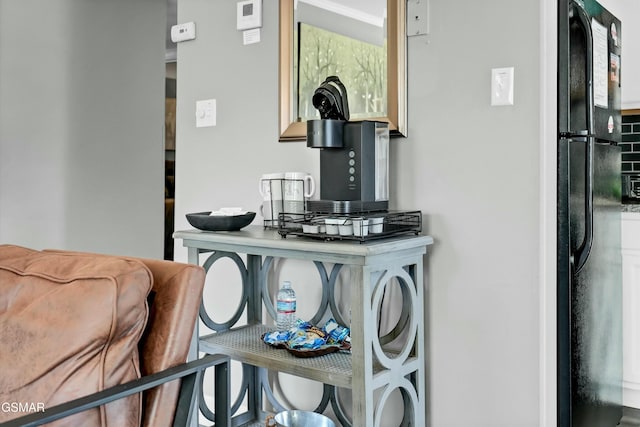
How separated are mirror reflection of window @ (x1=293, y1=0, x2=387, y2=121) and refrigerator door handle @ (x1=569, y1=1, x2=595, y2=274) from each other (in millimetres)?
653

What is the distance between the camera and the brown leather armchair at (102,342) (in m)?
1.20

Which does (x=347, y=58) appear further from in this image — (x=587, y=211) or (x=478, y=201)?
(x=587, y=211)

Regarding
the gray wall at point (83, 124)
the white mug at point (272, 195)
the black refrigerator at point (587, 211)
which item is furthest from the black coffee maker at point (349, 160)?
the gray wall at point (83, 124)

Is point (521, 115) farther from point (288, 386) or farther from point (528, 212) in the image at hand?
point (288, 386)

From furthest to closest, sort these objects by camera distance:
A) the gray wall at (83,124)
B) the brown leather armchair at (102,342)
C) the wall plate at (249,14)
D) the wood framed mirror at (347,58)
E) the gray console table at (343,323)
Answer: the gray wall at (83,124)
the wall plate at (249,14)
the wood framed mirror at (347,58)
the gray console table at (343,323)
the brown leather armchair at (102,342)

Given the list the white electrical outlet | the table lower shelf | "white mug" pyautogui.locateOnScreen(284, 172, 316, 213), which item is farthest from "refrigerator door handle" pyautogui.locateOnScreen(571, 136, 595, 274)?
the white electrical outlet

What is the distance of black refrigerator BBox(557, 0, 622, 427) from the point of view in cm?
184

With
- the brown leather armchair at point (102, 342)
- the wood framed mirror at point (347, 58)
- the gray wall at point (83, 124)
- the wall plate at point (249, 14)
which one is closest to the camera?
the brown leather armchair at point (102, 342)

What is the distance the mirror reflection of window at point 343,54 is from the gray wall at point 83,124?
1.99 meters

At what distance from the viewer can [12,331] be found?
1.29 m

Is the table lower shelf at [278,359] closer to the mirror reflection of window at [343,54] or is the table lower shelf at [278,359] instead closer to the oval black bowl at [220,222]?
the oval black bowl at [220,222]

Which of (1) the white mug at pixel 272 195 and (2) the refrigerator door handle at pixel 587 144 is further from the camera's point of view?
(1) the white mug at pixel 272 195

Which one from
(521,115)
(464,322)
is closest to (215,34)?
(521,115)
